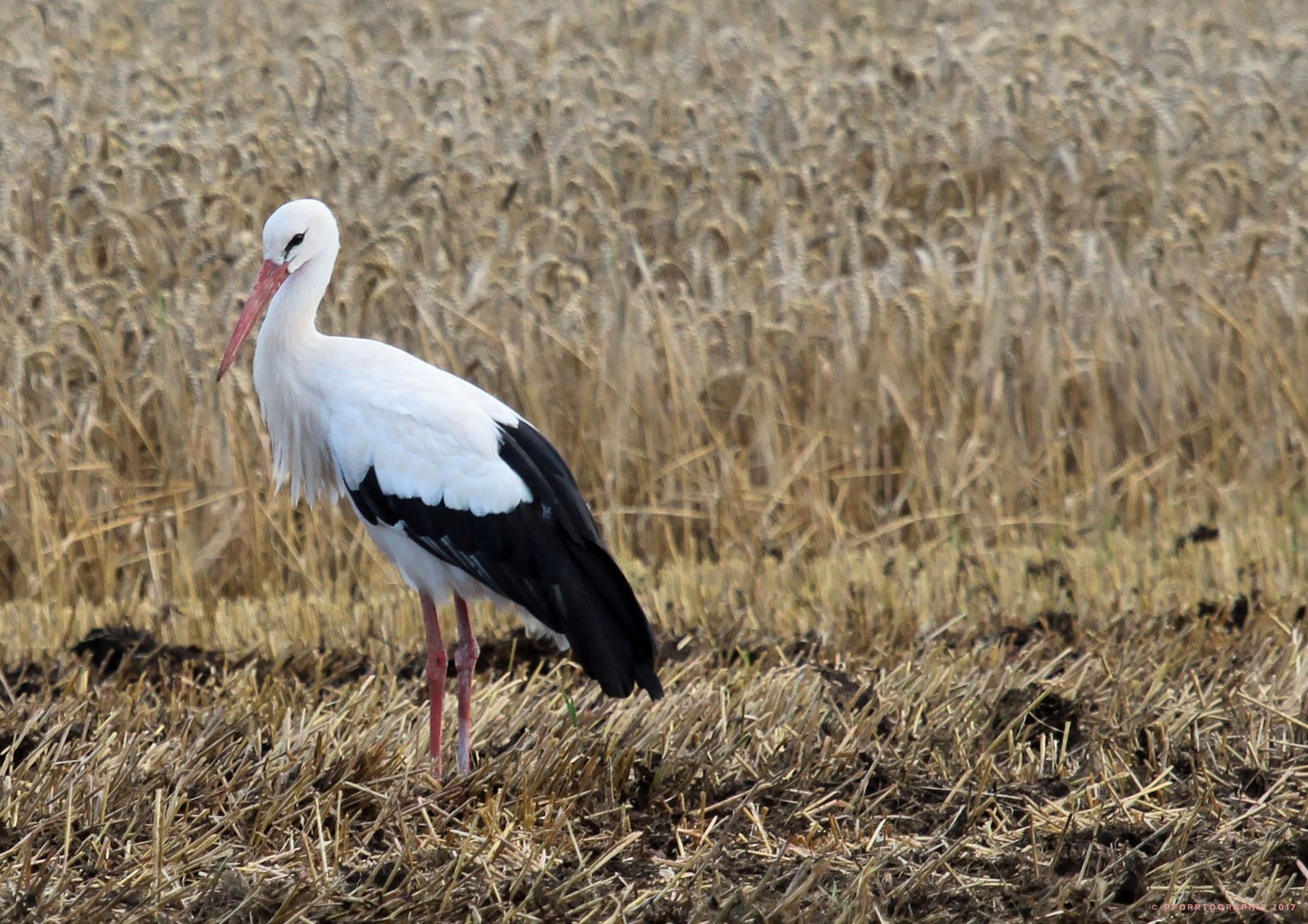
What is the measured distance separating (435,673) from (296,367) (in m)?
0.92

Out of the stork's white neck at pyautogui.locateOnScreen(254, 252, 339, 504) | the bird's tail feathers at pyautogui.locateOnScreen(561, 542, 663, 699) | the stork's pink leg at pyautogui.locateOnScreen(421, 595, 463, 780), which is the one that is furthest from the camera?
the stork's white neck at pyautogui.locateOnScreen(254, 252, 339, 504)

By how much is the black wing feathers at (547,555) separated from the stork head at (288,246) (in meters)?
0.61

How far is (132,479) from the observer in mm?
7125

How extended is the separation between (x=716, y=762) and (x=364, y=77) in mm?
7485

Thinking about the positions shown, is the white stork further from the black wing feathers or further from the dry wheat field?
the dry wheat field

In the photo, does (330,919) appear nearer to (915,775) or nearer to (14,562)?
(915,775)

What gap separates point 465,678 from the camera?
4.54 m

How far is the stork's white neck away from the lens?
4.71 metres

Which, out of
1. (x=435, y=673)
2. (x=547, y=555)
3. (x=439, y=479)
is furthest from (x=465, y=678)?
(x=439, y=479)

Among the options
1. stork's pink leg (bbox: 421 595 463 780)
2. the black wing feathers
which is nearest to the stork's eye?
the black wing feathers

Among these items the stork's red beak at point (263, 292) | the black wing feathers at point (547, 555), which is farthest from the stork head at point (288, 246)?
the black wing feathers at point (547, 555)

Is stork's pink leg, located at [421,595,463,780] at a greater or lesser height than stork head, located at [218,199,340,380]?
lesser

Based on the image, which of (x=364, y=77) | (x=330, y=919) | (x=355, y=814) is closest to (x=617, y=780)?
(x=355, y=814)

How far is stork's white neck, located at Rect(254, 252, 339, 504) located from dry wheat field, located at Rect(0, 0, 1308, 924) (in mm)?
700
